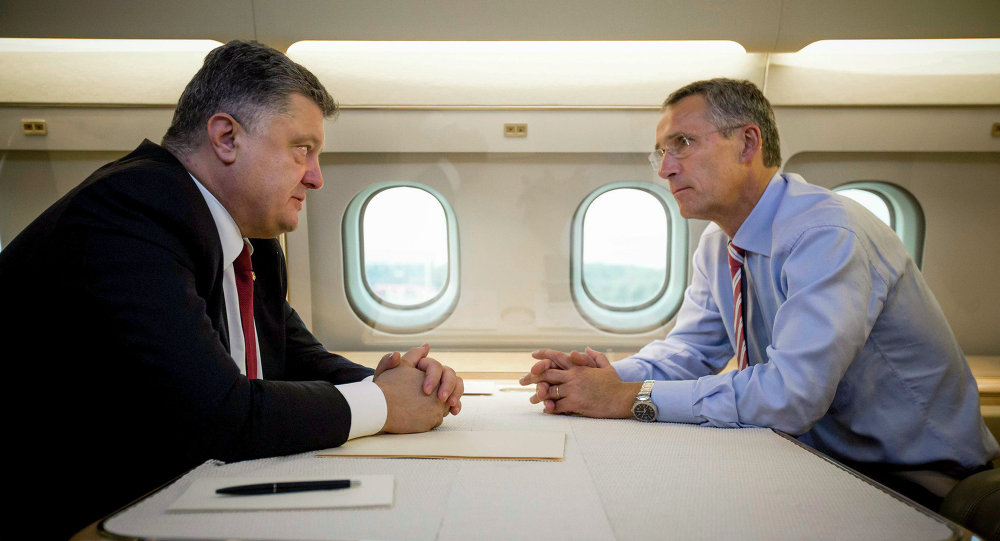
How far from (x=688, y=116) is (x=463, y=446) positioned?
1.52 metres

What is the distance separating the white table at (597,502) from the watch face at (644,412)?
1.01 feet

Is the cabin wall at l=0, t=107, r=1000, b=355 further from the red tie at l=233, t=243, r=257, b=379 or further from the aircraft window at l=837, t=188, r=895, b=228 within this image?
the red tie at l=233, t=243, r=257, b=379

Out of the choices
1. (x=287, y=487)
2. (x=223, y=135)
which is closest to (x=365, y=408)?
(x=287, y=487)

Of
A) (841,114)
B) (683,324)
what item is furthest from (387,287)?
(841,114)

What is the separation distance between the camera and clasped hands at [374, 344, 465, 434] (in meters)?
1.54

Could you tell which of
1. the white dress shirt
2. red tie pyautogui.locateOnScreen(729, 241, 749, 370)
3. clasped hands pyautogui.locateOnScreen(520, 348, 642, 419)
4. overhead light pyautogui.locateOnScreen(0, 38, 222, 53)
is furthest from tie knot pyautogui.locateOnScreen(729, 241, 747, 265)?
overhead light pyautogui.locateOnScreen(0, 38, 222, 53)

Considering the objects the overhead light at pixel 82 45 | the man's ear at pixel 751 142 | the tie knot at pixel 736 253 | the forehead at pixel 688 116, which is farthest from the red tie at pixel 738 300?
the overhead light at pixel 82 45

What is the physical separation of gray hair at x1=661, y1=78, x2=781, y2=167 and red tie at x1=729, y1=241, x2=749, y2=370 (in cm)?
37

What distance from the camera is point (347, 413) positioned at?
1.42 meters

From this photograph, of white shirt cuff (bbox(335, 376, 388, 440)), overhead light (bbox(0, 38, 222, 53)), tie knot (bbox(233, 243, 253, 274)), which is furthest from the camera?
overhead light (bbox(0, 38, 222, 53))

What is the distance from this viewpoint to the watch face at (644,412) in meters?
1.74

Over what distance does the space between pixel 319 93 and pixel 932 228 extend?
10.1 ft

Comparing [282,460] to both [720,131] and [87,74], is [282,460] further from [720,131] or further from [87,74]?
[87,74]

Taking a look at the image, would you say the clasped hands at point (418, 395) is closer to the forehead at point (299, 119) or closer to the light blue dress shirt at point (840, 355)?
the light blue dress shirt at point (840, 355)
